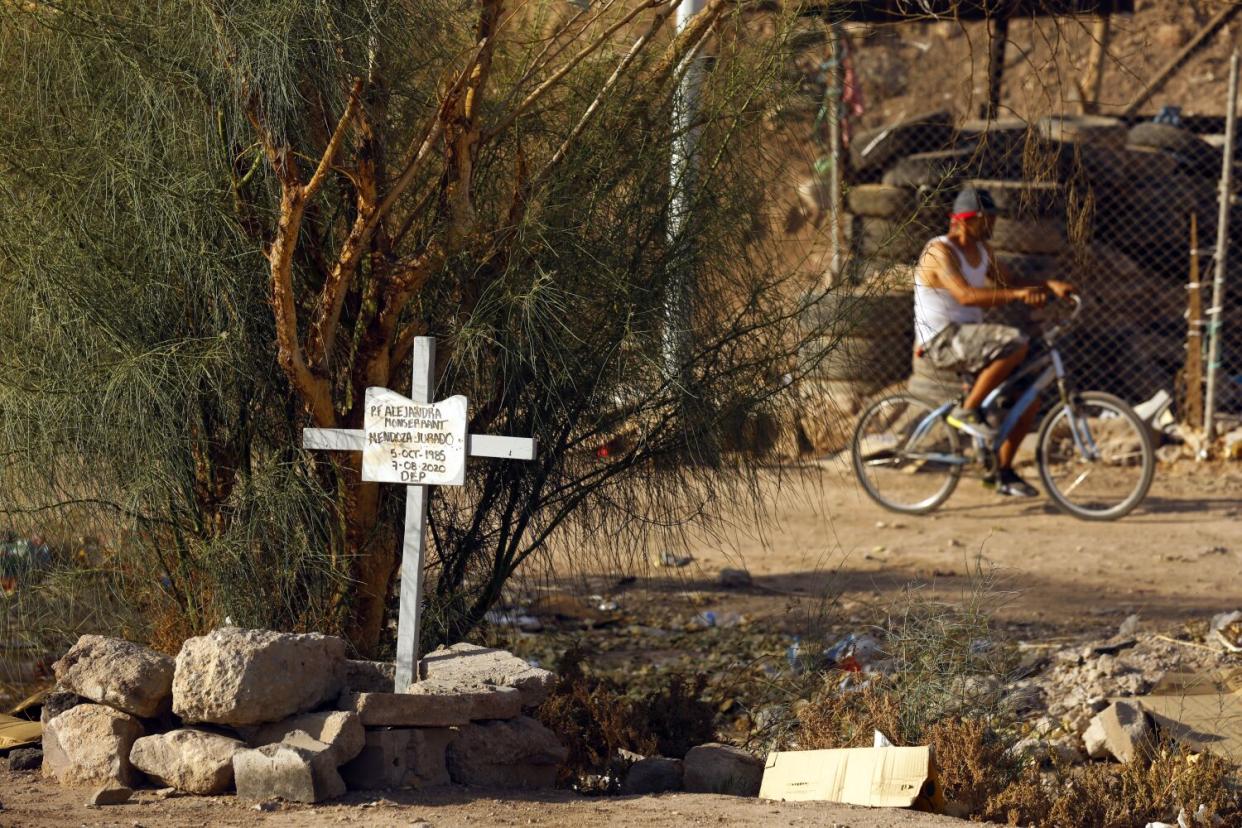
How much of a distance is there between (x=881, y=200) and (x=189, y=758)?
29.2ft

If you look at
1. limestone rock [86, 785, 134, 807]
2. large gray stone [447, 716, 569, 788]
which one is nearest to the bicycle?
large gray stone [447, 716, 569, 788]

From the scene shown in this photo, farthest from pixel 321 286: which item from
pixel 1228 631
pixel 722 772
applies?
pixel 1228 631

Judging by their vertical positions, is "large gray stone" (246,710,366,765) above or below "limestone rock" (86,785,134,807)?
above

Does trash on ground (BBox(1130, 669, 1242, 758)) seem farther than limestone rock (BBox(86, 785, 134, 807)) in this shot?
Yes

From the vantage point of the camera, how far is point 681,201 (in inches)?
191

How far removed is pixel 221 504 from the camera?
462 centimetres

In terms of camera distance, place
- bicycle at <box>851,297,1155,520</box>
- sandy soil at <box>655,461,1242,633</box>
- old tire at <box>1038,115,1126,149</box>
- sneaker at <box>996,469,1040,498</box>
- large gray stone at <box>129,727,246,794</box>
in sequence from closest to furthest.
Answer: large gray stone at <box>129,727,246,794</box>
sandy soil at <box>655,461,1242,633</box>
bicycle at <box>851,297,1155,520</box>
sneaker at <box>996,469,1040,498</box>
old tire at <box>1038,115,1126,149</box>

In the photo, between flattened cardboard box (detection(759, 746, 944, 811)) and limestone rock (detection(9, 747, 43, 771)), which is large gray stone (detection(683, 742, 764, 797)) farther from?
limestone rock (detection(9, 747, 43, 771))

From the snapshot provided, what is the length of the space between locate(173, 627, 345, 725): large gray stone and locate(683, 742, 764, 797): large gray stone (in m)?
1.12

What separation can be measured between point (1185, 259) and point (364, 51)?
9200 millimetres

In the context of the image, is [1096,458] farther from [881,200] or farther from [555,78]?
[555,78]

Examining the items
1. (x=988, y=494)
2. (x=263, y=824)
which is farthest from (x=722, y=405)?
(x=988, y=494)

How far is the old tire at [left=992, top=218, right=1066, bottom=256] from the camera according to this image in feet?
37.8

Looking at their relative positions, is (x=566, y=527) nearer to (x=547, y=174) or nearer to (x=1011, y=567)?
(x=547, y=174)
